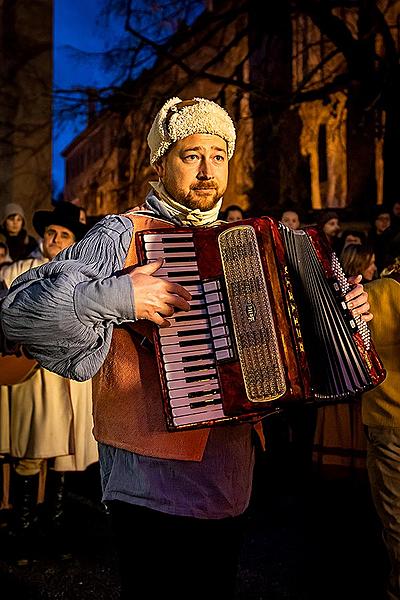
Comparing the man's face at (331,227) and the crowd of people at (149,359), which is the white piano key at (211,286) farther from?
the man's face at (331,227)

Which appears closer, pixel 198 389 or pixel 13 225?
pixel 198 389

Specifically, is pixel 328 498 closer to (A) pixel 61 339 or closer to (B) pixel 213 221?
(B) pixel 213 221

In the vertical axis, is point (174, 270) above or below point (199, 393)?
above

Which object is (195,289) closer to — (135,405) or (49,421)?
(135,405)

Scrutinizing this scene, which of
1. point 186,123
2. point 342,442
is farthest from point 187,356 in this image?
point 342,442

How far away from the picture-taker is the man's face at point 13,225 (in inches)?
300

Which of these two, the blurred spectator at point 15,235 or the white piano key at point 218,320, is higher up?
the blurred spectator at point 15,235

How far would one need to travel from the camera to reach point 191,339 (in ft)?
6.55

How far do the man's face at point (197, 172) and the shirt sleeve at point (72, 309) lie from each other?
1.13 ft

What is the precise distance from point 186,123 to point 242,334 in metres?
0.71

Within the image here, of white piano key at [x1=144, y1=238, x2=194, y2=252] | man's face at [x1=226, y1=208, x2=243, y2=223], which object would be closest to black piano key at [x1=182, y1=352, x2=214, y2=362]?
white piano key at [x1=144, y1=238, x2=194, y2=252]

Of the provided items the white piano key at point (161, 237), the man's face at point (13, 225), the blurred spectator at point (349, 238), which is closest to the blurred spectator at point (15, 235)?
the man's face at point (13, 225)

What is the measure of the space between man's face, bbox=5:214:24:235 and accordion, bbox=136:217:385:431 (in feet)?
19.4

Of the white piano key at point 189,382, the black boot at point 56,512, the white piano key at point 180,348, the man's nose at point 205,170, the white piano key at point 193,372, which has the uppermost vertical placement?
the man's nose at point 205,170
